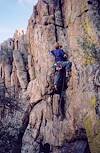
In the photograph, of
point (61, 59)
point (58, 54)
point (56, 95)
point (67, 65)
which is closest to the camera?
point (67, 65)

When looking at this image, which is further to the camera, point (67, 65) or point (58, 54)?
point (58, 54)

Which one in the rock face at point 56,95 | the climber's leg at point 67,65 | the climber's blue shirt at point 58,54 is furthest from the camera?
the climber's blue shirt at point 58,54

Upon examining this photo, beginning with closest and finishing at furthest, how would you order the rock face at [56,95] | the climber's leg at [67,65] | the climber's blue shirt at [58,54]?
1. the rock face at [56,95]
2. the climber's leg at [67,65]
3. the climber's blue shirt at [58,54]

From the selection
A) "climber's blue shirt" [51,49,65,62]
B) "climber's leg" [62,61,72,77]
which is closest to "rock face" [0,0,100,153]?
"climber's leg" [62,61,72,77]

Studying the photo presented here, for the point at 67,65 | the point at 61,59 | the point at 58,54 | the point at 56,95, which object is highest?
the point at 58,54

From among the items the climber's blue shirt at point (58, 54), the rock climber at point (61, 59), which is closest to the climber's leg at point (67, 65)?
the rock climber at point (61, 59)

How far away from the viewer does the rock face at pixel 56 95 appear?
22484 mm

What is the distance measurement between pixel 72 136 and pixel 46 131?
111 inches

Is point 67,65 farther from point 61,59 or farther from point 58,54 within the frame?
point 58,54

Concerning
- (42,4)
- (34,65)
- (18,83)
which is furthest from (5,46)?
(42,4)

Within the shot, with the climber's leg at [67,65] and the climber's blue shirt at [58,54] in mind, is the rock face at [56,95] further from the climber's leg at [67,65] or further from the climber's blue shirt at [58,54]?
the climber's blue shirt at [58,54]

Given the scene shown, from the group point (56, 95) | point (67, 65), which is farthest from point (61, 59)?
point (56, 95)

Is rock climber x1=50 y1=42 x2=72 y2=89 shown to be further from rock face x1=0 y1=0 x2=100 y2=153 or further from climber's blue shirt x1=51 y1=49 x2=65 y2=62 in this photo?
rock face x1=0 y1=0 x2=100 y2=153

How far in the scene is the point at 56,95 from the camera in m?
25.7
